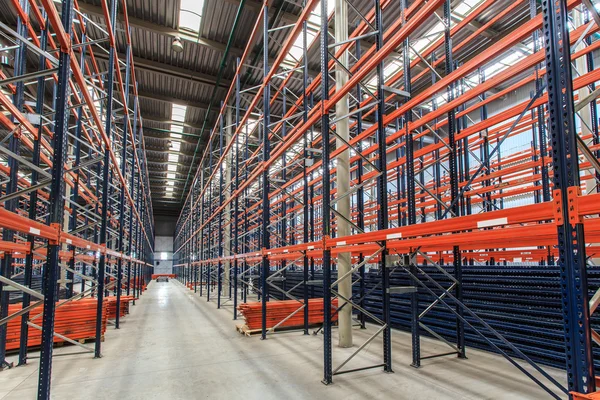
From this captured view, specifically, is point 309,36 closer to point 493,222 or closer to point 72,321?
point 72,321

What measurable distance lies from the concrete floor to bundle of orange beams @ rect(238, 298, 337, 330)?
1.94 ft

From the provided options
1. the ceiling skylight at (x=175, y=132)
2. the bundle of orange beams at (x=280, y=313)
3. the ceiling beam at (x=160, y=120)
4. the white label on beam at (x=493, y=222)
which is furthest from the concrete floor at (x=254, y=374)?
the ceiling beam at (x=160, y=120)

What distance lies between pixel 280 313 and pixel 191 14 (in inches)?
413

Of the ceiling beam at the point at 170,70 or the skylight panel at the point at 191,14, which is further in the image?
the ceiling beam at the point at 170,70

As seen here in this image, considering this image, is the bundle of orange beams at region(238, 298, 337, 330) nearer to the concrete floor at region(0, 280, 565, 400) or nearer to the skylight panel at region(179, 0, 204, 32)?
the concrete floor at region(0, 280, 565, 400)

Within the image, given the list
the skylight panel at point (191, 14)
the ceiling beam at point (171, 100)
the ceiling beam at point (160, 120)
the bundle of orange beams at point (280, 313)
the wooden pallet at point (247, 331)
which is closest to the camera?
the wooden pallet at point (247, 331)

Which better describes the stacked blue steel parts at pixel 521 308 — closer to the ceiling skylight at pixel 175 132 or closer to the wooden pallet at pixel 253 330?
the wooden pallet at pixel 253 330

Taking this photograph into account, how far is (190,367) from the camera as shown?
6.01 m

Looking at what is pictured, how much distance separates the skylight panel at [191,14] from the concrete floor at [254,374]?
413 inches

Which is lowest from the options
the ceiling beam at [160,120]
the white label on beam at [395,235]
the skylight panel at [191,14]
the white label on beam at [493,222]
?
the white label on beam at [395,235]

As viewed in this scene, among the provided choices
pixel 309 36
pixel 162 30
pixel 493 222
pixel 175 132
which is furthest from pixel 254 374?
pixel 175 132

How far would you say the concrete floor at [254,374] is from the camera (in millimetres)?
4703

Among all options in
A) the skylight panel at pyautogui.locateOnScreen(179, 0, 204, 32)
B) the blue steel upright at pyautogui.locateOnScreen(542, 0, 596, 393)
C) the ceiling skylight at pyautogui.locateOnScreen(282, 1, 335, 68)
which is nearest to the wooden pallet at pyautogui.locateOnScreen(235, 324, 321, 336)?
the blue steel upright at pyautogui.locateOnScreen(542, 0, 596, 393)

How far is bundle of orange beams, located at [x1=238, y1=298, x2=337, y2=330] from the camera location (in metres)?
8.70
